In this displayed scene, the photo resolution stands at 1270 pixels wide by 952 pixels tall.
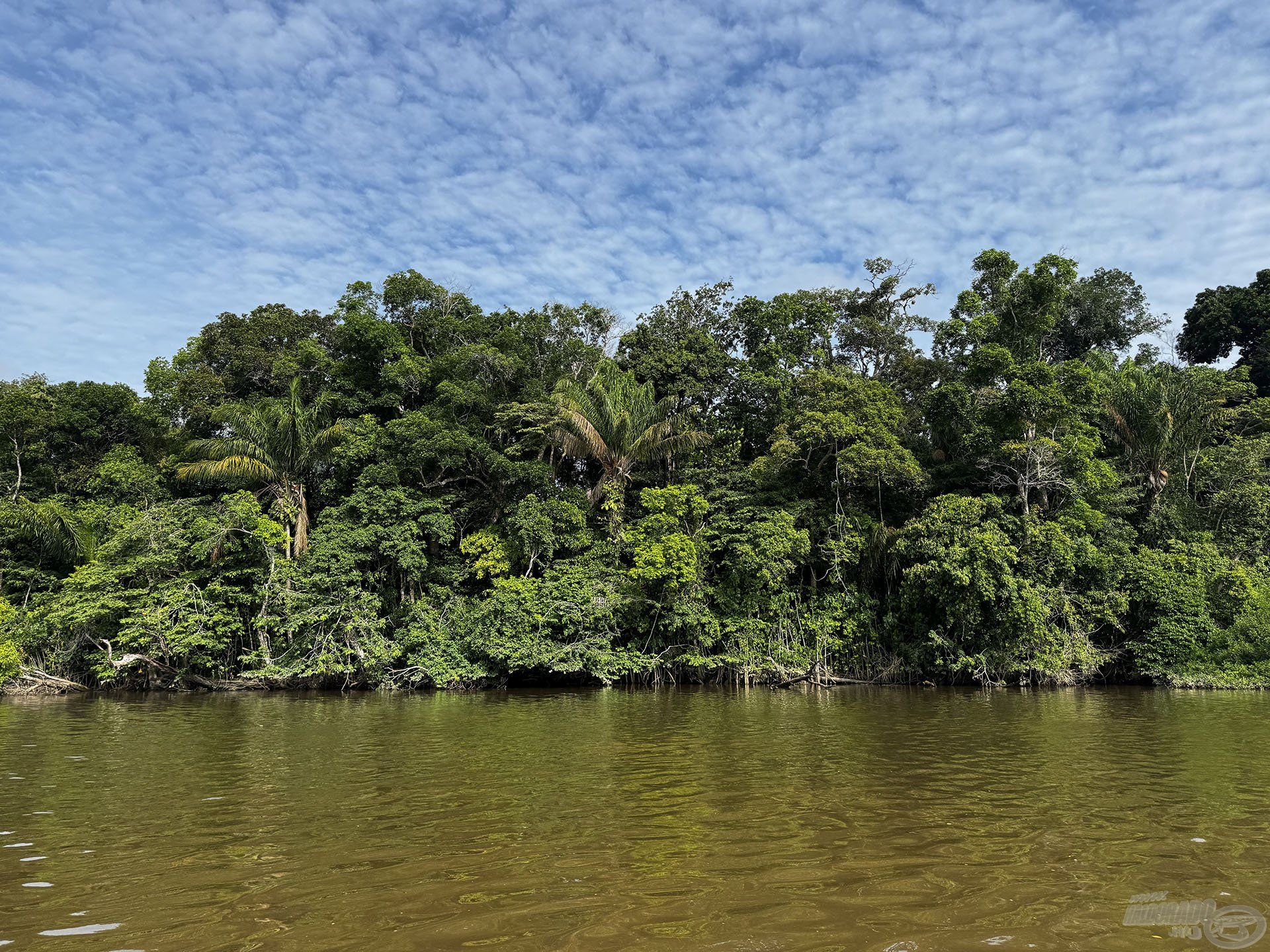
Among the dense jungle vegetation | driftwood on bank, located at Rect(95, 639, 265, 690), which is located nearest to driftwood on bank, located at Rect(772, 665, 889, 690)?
the dense jungle vegetation

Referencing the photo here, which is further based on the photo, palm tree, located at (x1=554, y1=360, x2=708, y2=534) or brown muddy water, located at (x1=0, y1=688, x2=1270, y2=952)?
palm tree, located at (x1=554, y1=360, x2=708, y2=534)

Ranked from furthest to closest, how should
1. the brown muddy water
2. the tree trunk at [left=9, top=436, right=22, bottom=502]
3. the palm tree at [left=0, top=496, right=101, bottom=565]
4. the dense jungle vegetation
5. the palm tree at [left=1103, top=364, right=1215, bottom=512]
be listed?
the tree trunk at [left=9, top=436, right=22, bottom=502] < the palm tree at [left=1103, top=364, right=1215, bottom=512] < the palm tree at [left=0, top=496, right=101, bottom=565] < the dense jungle vegetation < the brown muddy water

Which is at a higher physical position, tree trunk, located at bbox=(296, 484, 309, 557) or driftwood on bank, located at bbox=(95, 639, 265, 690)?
tree trunk, located at bbox=(296, 484, 309, 557)

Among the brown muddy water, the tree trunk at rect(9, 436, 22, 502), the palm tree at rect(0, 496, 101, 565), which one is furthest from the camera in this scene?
the tree trunk at rect(9, 436, 22, 502)

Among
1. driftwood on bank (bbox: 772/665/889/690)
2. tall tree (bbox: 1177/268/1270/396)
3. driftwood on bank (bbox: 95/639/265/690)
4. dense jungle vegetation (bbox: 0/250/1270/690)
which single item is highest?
tall tree (bbox: 1177/268/1270/396)

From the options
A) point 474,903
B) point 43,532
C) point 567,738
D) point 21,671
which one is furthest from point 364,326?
point 474,903

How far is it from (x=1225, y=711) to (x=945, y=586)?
20.5ft

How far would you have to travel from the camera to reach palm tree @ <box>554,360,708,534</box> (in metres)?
21.9

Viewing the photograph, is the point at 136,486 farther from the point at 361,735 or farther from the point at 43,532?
the point at 361,735

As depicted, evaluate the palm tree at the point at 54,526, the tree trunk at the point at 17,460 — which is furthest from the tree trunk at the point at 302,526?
the tree trunk at the point at 17,460

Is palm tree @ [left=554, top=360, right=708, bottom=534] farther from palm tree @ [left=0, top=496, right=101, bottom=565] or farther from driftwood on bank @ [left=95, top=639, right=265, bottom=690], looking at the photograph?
palm tree @ [left=0, top=496, right=101, bottom=565]

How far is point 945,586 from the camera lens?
18641mm

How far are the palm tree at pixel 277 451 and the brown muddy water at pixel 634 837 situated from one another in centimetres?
1081

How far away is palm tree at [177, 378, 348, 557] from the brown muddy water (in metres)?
10.8
